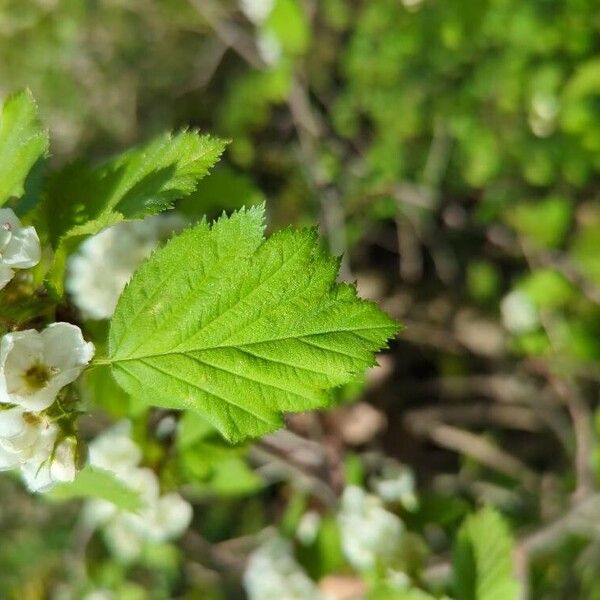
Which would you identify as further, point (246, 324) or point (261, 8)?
point (261, 8)

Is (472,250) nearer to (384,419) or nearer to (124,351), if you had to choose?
(384,419)

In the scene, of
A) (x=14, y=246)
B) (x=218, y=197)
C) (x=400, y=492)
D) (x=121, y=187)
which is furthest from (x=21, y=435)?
(x=400, y=492)

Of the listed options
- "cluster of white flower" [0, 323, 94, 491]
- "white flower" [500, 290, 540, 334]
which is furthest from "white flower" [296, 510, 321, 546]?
"cluster of white flower" [0, 323, 94, 491]

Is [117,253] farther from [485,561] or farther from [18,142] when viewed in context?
[485,561]

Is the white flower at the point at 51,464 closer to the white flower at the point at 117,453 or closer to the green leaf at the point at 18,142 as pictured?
the green leaf at the point at 18,142

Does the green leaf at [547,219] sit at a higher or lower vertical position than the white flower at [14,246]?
lower

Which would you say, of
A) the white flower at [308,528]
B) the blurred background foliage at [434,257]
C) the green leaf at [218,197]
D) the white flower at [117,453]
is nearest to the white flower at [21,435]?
the white flower at [117,453]

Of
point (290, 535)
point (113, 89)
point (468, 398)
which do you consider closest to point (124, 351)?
point (290, 535)
